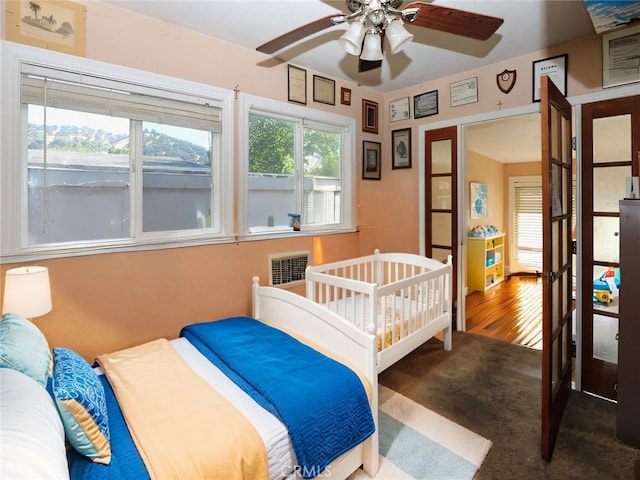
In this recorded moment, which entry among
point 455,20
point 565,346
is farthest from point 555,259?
point 455,20

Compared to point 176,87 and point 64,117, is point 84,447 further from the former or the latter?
point 176,87

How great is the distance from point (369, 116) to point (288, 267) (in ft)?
6.12

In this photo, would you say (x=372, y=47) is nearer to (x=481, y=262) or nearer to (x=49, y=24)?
(x=49, y=24)

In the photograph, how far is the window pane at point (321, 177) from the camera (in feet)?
10.9

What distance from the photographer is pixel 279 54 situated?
111 inches

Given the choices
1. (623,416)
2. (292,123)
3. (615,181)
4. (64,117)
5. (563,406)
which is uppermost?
(292,123)

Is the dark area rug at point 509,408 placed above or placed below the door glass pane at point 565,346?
below

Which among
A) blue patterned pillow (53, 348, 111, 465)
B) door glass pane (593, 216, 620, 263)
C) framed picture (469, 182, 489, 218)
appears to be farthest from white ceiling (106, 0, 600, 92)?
framed picture (469, 182, 489, 218)

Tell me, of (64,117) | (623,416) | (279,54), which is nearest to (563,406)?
(623,416)

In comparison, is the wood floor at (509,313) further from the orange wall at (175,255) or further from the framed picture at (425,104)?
the framed picture at (425,104)

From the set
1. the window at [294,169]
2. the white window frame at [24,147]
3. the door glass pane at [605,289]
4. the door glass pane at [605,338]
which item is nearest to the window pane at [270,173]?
the window at [294,169]

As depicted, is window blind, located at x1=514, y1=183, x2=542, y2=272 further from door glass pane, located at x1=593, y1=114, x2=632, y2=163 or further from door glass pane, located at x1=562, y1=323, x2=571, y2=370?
door glass pane, located at x1=562, y1=323, x2=571, y2=370

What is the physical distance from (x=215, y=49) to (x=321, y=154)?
1.31 metres

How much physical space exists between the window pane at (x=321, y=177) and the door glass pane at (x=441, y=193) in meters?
0.97
